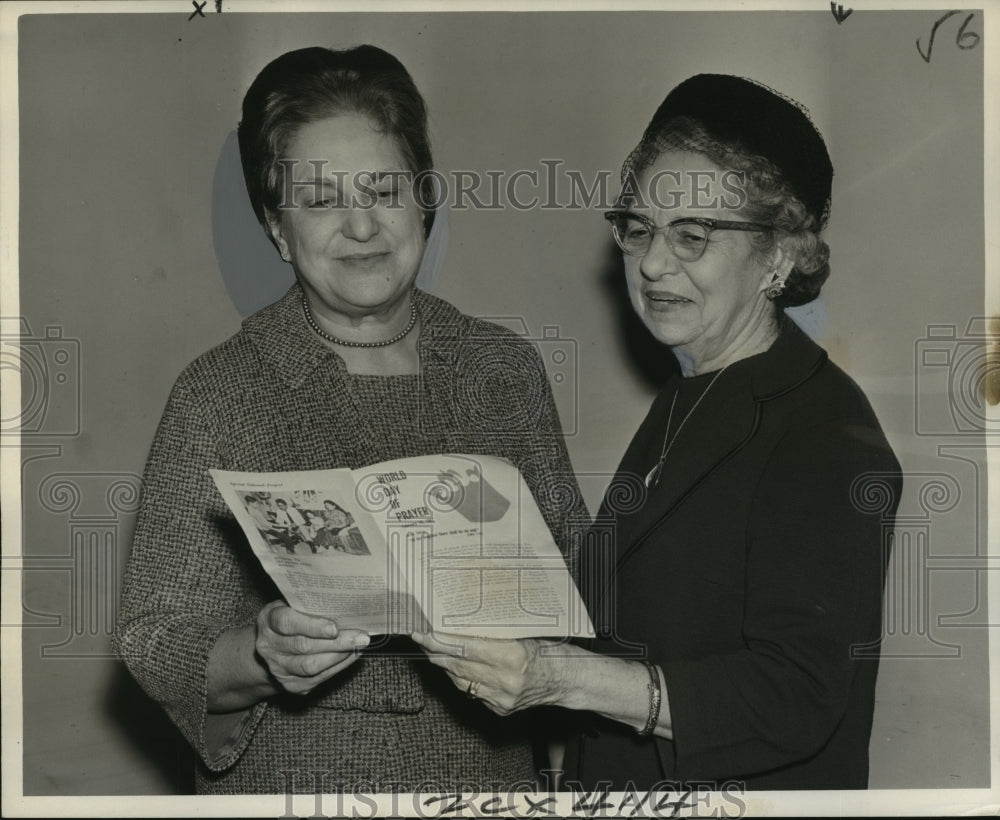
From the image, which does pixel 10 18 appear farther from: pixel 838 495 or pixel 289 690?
pixel 838 495

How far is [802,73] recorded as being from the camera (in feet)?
6.66

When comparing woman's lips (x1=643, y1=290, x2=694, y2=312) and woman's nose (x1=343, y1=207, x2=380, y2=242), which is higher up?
woman's nose (x1=343, y1=207, x2=380, y2=242)

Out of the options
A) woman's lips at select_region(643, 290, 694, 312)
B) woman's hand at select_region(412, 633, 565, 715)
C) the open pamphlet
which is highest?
woman's lips at select_region(643, 290, 694, 312)

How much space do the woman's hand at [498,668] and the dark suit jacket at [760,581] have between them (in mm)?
223

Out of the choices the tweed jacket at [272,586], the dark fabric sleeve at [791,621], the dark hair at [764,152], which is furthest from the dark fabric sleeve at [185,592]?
the dark hair at [764,152]

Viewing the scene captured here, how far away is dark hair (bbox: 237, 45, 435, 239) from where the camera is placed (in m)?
1.94

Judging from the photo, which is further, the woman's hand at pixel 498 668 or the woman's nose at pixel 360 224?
the woman's nose at pixel 360 224

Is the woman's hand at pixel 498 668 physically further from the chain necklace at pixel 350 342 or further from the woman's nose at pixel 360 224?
the woman's nose at pixel 360 224

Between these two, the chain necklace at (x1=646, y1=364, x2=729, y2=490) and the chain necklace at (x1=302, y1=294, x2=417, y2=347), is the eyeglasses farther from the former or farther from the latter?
the chain necklace at (x1=302, y1=294, x2=417, y2=347)

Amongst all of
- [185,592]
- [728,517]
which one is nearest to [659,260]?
[728,517]

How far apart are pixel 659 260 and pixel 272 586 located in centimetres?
89

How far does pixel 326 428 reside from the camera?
6.10 ft

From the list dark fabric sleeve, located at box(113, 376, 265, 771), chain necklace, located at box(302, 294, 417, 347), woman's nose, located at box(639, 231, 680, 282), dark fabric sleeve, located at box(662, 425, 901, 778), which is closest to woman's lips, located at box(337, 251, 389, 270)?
chain necklace, located at box(302, 294, 417, 347)

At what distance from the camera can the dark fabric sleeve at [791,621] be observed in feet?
5.65
